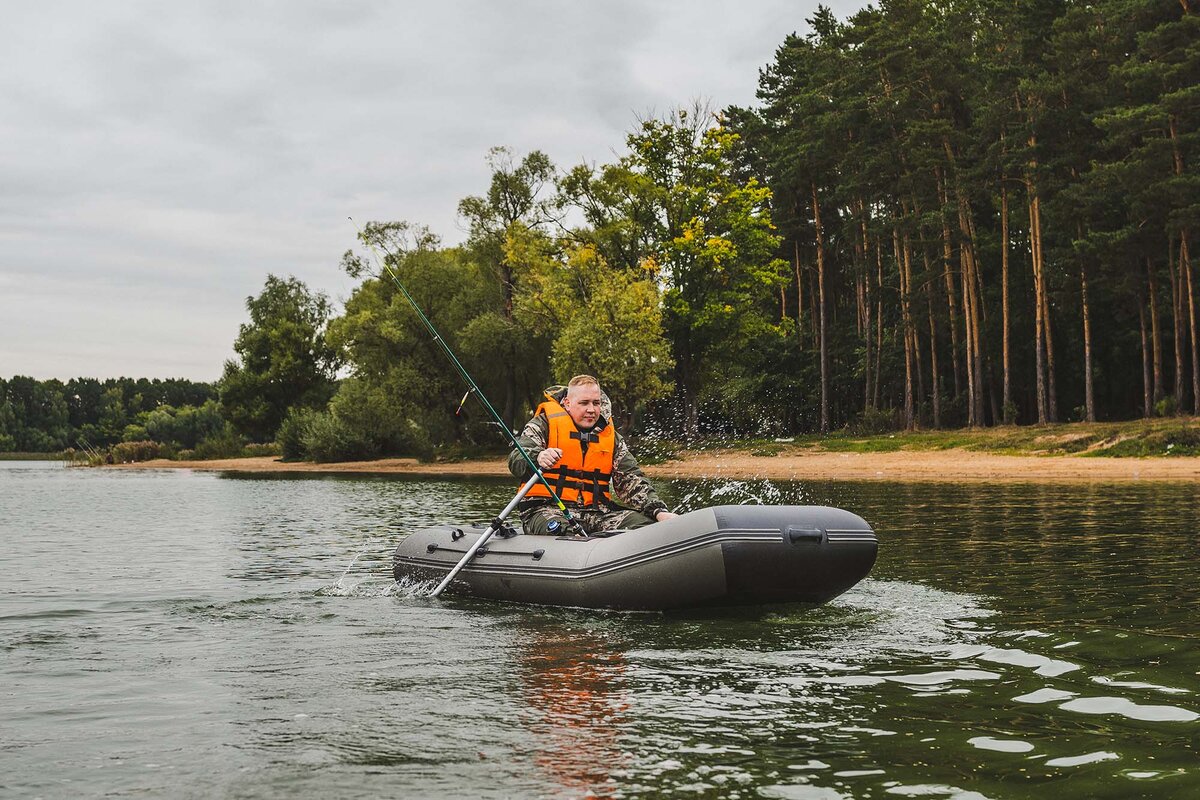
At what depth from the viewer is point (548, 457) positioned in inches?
371

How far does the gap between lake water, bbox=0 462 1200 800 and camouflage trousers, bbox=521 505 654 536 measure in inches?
35.7

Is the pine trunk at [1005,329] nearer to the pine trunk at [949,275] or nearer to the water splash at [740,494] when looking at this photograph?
the pine trunk at [949,275]

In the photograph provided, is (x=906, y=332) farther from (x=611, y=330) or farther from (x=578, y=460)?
(x=578, y=460)

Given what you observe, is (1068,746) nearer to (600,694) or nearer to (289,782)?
(600,694)

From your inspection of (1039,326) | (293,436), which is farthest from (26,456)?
(1039,326)

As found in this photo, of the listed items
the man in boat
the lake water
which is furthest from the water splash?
the man in boat

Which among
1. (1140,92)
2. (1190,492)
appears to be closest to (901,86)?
(1140,92)

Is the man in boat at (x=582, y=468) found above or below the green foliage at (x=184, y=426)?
below

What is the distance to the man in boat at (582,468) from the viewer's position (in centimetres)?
962

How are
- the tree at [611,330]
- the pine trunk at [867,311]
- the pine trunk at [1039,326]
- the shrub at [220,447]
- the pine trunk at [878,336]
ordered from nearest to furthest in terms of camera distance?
the pine trunk at [1039,326] < the tree at [611,330] < the pine trunk at [878,336] < the pine trunk at [867,311] < the shrub at [220,447]

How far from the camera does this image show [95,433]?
4277 inches

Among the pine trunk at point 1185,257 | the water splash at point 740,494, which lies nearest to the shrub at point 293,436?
the water splash at point 740,494

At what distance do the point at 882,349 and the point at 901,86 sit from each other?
10986 mm

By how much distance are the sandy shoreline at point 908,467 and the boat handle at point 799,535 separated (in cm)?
1846
